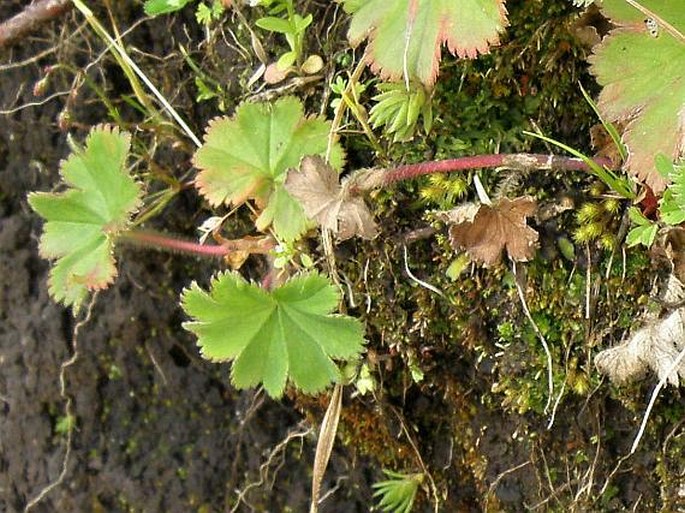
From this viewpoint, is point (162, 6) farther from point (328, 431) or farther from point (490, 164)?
point (328, 431)

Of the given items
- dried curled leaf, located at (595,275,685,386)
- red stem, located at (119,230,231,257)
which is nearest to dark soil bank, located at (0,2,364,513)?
red stem, located at (119,230,231,257)

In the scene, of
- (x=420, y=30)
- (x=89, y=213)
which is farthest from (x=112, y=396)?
(x=420, y=30)

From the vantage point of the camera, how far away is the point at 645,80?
1.18 meters

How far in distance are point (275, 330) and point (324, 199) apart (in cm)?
25

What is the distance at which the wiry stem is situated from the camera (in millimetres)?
1519

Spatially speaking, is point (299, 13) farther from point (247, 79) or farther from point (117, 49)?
point (117, 49)

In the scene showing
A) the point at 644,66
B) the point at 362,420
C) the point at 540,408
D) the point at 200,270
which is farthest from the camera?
the point at 200,270

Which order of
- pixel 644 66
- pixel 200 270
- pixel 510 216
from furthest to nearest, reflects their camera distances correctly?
pixel 200 270, pixel 510 216, pixel 644 66

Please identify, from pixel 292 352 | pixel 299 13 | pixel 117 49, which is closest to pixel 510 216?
pixel 292 352

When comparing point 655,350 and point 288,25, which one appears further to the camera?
point 288,25

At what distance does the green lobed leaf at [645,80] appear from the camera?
1.16 metres

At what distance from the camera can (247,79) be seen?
1.57 metres

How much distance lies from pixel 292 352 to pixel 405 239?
11.2 inches

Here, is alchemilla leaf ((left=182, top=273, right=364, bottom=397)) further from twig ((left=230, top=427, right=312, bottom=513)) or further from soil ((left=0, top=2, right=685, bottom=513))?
twig ((left=230, top=427, right=312, bottom=513))
